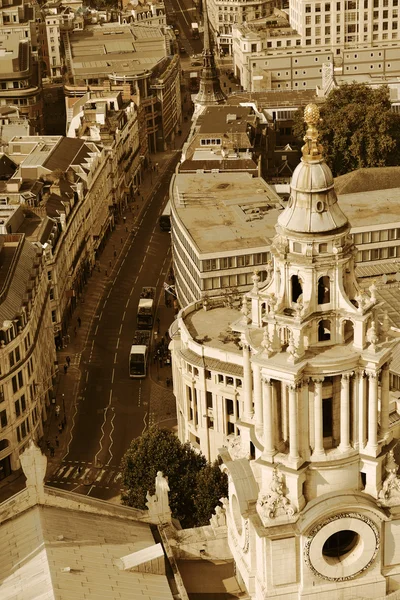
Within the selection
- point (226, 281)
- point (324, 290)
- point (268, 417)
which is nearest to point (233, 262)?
point (226, 281)

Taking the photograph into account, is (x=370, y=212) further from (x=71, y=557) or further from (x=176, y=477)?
(x=71, y=557)

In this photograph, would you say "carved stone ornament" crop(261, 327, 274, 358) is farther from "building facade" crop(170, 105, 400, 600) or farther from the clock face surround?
the clock face surround

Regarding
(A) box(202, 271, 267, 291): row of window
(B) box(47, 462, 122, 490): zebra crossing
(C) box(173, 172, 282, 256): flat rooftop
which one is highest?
(C) box(173, 172, 282, 256): flat rooftop

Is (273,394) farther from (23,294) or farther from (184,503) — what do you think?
(23,294)

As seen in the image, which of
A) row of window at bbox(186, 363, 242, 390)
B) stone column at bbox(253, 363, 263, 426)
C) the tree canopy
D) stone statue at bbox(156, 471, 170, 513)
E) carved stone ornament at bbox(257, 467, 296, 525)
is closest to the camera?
stone column at bbox(253, 363, 263, 426)

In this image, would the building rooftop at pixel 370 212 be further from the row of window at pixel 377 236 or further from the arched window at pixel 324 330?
the arched window at pixel 324 330

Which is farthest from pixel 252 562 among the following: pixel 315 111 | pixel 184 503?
pixel 184 503

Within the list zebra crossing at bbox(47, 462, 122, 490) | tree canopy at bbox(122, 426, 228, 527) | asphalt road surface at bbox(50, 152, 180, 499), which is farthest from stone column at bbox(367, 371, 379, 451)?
zebra crossing at bbox(47, 462, 122, 490)
